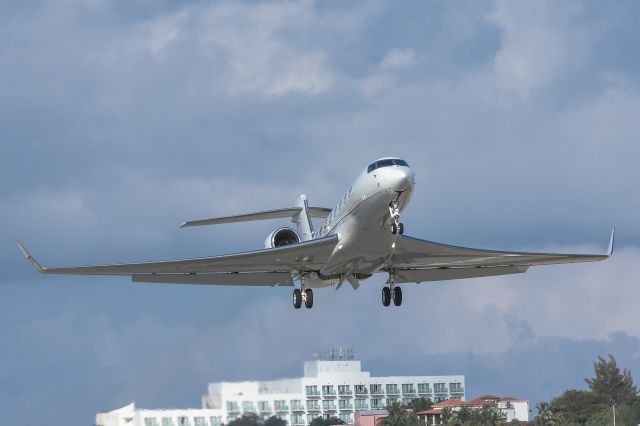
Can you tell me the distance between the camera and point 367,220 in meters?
39.6

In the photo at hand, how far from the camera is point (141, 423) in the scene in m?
53.2

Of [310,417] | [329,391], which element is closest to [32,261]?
[310,417]

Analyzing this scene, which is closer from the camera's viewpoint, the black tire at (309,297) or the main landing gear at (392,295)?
the black tire at (309,297)

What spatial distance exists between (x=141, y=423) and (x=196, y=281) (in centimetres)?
910

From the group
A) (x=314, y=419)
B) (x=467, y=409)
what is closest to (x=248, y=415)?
(x=314, y=419)

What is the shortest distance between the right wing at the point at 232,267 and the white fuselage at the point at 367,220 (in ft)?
1.68

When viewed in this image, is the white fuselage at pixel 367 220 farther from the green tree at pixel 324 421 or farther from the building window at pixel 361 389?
the building window at pixel 361 389

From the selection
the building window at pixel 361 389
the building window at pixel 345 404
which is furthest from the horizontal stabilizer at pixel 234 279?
the building window at pixel 361 389

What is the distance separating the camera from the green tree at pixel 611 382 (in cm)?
12584

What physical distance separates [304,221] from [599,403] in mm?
76883

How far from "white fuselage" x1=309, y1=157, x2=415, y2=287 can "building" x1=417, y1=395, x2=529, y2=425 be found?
61440mm

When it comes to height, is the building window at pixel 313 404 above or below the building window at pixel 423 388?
below

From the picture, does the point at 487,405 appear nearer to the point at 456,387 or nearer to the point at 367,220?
the point at 456,387

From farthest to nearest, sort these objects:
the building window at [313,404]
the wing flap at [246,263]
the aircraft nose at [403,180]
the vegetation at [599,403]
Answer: the vegetation at [599,403] → the building window at [313,404] → the wing flap at [246,263] → the aircraft nose at [403,180]
